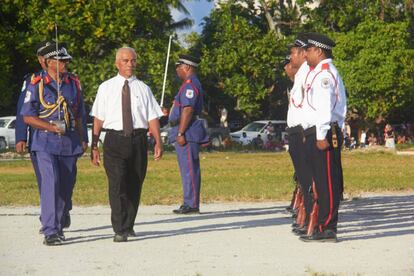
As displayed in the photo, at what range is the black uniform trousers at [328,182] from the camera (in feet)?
33.9

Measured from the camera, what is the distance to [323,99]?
10203 millimetres

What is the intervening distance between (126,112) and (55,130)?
68 centimetres

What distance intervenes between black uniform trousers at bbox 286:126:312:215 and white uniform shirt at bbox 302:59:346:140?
43 centimetres

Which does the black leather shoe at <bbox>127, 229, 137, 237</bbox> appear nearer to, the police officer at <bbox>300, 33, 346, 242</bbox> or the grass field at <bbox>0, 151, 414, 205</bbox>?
the police officer at <bbox>300, 33, 346, 242</bbox>

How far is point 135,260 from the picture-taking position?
363 inches

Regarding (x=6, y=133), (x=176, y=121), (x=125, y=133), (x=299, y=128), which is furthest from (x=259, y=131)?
(x=125, y=133)

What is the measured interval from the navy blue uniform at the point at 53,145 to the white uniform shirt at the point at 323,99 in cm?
219

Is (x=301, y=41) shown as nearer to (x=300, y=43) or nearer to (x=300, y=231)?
(x=300, y=43)

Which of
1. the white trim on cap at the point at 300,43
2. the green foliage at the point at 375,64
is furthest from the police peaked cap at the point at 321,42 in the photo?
the green foliage at the point at 375,64

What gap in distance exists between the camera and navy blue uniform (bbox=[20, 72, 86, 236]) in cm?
1052

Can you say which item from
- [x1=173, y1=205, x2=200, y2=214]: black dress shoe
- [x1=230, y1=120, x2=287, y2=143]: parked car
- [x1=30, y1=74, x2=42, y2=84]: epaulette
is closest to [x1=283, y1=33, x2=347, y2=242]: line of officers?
[x1=30, y1=74, x2=42, y2=84]: epaulette

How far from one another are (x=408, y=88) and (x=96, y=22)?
16633mm

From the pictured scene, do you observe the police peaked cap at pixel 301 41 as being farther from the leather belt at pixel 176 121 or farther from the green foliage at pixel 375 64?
the green foliage at pixel 375 64

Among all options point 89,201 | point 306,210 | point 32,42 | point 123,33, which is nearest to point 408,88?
point 123,33
